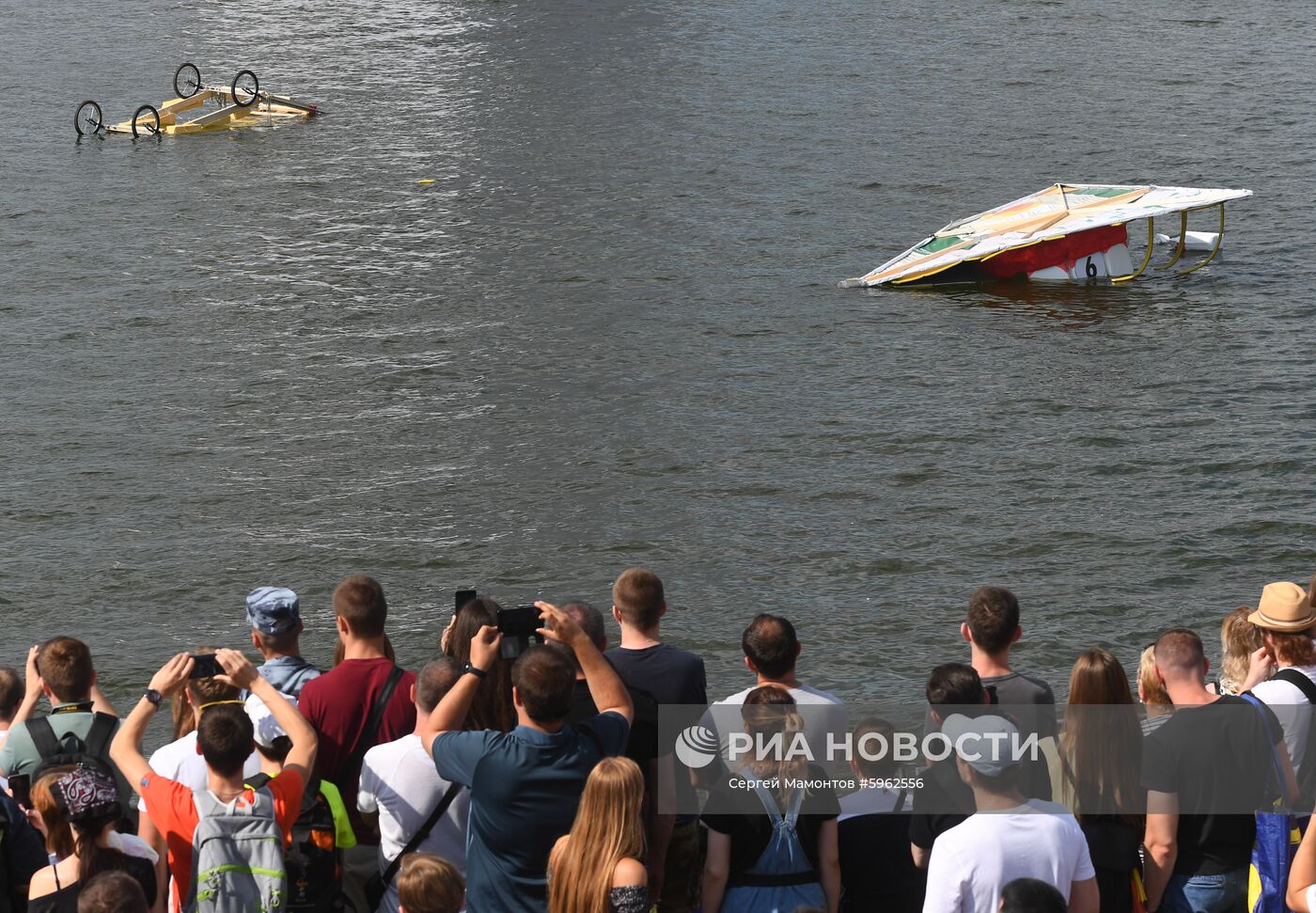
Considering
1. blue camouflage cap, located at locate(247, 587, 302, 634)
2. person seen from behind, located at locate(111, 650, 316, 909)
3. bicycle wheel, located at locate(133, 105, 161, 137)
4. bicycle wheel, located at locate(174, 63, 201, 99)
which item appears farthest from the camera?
bicycle wheel, located at locate(174, 63, 201, 99)

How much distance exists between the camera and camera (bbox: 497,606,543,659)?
643 cm

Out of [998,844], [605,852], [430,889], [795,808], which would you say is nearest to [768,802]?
[795,808]

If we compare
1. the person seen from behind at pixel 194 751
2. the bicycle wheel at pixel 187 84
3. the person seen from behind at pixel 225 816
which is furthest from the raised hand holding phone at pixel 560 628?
the bicycle wheel at pixel 187 84

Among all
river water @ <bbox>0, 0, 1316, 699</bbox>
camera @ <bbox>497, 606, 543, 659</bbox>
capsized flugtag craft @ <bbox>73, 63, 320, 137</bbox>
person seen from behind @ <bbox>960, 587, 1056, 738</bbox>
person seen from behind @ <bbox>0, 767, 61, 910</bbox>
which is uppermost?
camera @ <bbox>497, 606, 543, 659</bbox>

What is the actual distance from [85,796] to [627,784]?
201 centimetres

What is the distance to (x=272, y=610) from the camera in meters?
7.20

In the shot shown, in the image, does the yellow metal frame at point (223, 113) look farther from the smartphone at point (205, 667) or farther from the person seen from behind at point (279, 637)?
the smartphone at point (205, 667)

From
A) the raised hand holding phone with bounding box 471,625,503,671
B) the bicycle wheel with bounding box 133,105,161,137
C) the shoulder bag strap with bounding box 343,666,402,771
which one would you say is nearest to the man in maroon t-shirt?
the shoulder bag strap with bounding box 343,666,402,771

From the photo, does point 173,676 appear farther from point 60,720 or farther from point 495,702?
point 495,702

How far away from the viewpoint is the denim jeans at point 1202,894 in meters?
6.54

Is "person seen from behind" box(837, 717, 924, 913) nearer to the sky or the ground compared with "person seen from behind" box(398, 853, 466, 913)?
nearer to the ground

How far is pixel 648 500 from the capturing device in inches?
733

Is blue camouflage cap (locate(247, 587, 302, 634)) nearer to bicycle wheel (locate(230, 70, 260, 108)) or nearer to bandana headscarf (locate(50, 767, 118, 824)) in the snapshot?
bandana headscarf (locate(50, 767, 118, 824))

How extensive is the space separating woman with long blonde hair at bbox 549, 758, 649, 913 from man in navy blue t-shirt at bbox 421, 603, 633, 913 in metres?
0.29
